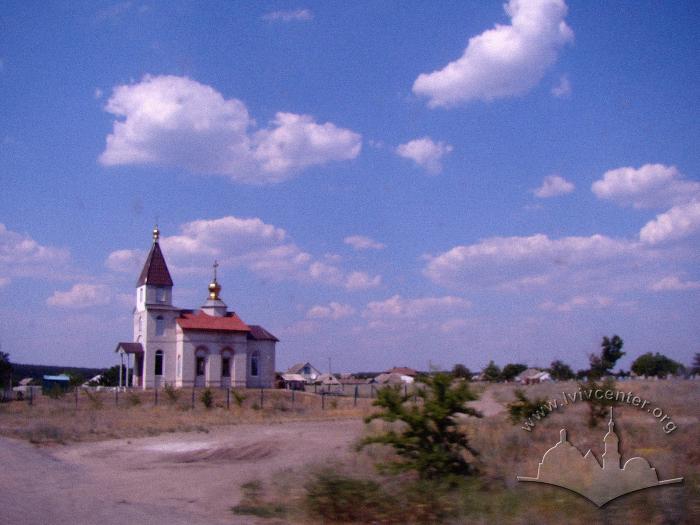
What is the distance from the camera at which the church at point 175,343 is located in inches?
2426

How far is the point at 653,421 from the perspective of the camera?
14.0m

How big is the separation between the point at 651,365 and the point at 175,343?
3713 cm

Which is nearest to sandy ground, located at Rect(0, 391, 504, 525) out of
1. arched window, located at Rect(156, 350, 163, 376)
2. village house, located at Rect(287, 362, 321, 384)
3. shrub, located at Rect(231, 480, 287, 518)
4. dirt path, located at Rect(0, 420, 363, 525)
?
dirt path, located at Rect(0, 420, 363, 525)

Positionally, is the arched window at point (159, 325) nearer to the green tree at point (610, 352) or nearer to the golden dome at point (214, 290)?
the golden dome at point (214, 290)

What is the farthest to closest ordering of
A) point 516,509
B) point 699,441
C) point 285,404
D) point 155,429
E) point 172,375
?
point 172,375, point 285,404, point 155,429, point 699,441, point 516,509

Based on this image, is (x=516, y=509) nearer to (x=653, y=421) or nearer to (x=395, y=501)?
(x=395, y=501)

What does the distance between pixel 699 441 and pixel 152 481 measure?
437 inches

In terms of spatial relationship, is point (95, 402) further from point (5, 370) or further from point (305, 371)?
point (305, 371)

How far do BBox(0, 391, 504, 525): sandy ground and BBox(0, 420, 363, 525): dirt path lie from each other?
2cm

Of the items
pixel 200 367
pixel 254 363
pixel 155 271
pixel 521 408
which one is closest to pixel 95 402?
pixel 200 367

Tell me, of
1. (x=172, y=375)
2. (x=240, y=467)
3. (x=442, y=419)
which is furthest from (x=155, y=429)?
(x=172, y=375)

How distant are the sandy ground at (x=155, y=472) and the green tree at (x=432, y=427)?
98.7 inches

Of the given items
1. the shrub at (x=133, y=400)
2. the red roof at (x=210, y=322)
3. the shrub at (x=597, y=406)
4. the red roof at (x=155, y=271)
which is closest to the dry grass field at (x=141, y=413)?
the shrub at (x=133, y=400)

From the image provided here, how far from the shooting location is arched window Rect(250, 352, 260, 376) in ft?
219
